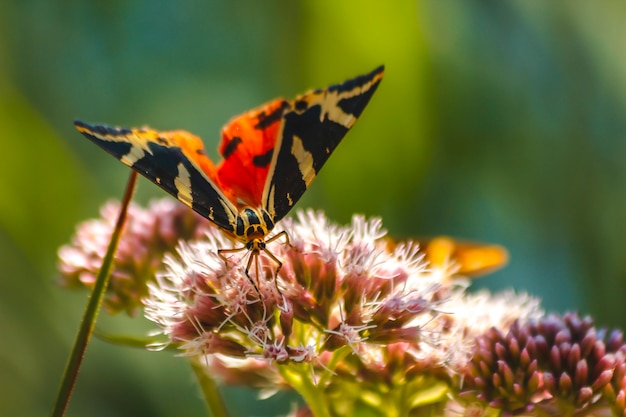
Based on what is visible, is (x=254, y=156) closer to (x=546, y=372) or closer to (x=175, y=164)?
(x=175, y=164)

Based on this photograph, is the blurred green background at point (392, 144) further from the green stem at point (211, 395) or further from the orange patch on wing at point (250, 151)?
the green stem at point (211, 395)

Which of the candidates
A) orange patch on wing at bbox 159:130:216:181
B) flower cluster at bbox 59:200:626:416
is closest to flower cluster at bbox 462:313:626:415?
flower cluster at bbox 59:200:626:416

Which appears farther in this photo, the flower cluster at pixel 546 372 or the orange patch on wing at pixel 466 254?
the orange patch on wing at pixel 466 254

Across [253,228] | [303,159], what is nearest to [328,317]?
[253,228]

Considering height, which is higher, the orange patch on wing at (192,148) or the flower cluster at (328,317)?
the orange patch on wing at (192,148)

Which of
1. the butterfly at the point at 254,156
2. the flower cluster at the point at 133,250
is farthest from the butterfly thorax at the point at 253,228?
the flower cluster at the point at 133,250

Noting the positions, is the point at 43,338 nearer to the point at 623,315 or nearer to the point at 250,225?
the point at 250,225

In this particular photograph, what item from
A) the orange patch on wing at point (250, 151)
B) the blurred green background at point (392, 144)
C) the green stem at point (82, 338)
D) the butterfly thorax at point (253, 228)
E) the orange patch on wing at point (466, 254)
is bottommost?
the green stem at point (82, 338)
